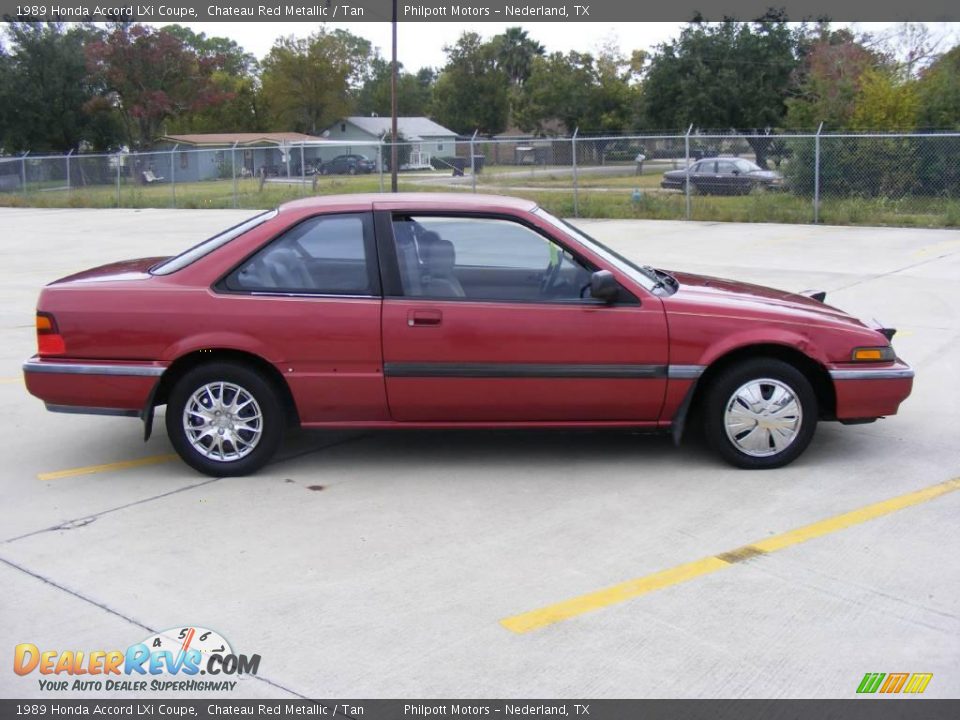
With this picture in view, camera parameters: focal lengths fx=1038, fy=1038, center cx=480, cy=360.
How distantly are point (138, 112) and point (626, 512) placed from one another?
6781 centimetres

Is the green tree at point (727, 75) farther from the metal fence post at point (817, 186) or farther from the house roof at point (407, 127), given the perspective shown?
the metal fence post at point (817, 186)

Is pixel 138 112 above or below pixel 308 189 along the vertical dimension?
above

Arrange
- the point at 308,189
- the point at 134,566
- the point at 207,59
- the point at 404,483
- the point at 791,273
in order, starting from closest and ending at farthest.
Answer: the point at 134,566, the point at 404,483, the point at 791,273, the point at 308,189, the point at 207,59

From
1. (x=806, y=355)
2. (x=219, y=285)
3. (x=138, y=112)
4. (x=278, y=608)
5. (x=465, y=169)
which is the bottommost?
(x=278, y=608)

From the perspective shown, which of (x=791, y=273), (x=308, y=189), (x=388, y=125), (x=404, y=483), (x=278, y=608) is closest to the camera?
(x=278, y=608)

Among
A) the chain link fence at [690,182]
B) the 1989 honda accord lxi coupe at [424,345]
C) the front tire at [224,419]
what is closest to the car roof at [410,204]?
the 1989 honda accord lxi coupe at [424,345]

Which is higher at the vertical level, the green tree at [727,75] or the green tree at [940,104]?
the green tree at [727,75]

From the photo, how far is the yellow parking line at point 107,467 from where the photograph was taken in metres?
5.89

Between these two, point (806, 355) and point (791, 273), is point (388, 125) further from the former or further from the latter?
point (806, 355)

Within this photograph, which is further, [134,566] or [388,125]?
[388,125]

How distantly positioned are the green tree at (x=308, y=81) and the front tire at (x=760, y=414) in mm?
83161

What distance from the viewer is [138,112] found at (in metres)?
66.9

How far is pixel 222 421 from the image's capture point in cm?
570

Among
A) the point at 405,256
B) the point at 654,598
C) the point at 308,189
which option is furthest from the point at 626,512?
the point at 308,189
